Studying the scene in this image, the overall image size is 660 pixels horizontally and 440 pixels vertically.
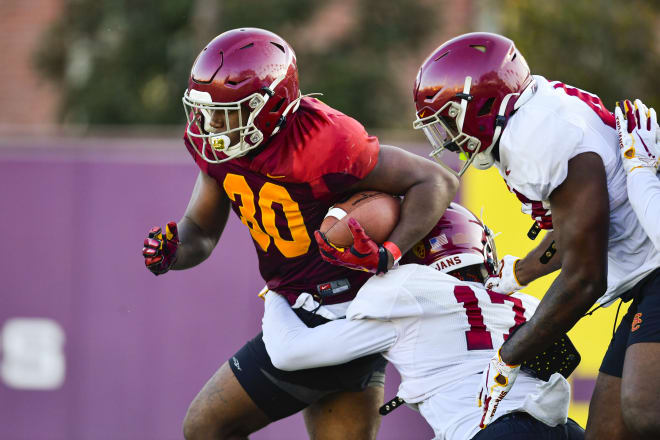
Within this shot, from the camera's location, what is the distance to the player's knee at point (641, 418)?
282 centimetres

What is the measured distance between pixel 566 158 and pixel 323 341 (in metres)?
1.09

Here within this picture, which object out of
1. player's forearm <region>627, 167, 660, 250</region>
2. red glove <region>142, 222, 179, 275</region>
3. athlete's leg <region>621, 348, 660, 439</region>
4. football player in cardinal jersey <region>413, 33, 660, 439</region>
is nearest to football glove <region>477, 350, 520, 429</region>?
football player in cardinal jersey <region>413, 33, 660, 439</region>

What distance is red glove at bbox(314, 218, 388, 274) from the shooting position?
3.29m

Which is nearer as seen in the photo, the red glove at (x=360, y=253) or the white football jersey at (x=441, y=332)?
the white football jersey at (x=441, y=332)

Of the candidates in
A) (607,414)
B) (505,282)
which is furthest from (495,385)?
(505,282)

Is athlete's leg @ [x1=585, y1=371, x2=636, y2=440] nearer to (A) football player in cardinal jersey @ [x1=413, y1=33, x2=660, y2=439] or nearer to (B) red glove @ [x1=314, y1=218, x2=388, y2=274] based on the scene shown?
(A) football player in cardinal jersey @ [x1=413, y1=33, x2=660, y2=439]

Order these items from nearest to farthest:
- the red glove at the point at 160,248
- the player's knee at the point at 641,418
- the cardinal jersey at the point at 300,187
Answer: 1. the player's knee at the point at 641,418
2. the cardinal jersey at the point at 300,187
3. the red glove at the point at 160,248

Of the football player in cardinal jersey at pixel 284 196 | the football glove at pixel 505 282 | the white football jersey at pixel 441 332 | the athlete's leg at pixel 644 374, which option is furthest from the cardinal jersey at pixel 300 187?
the athlete's leg at pixel 644 374

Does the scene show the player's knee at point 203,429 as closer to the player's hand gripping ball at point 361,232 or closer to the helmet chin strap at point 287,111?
the player's hand gripping ball at point 361,232

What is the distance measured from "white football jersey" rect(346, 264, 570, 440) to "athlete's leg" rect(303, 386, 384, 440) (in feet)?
1.89

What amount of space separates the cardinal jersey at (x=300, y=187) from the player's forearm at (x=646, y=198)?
39.6 inches

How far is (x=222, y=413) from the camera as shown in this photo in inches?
146

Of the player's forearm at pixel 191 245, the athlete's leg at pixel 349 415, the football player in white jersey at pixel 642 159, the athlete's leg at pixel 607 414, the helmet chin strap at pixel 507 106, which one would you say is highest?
the helmet chin strap at pixel 507 106

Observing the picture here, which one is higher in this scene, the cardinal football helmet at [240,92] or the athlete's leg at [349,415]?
the cardinal football helmet at [240,92]
